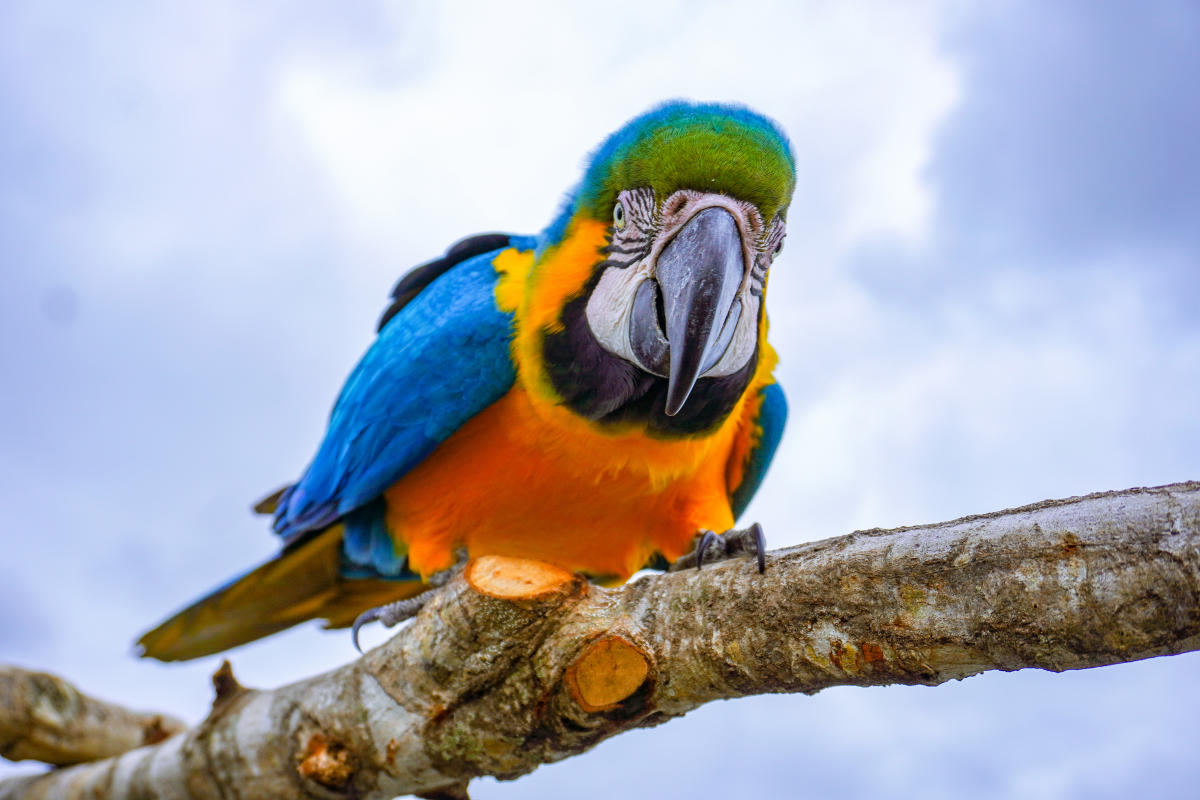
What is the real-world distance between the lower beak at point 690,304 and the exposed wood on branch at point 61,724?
3.05 meters

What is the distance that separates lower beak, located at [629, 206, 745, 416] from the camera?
2438 mm

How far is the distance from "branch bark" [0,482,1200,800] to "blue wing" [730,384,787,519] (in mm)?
1187

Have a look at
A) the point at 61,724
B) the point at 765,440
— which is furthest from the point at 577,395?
the point at 61,724

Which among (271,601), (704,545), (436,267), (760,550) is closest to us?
(760,550)

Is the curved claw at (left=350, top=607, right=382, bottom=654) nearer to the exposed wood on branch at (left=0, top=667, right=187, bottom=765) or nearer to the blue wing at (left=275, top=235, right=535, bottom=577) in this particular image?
the blue wing at (left=275, top=235, right=535, bottom=577)

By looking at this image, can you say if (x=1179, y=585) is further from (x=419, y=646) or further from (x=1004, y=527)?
(x=419, y=646)

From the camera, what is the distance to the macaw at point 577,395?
2.60 metres

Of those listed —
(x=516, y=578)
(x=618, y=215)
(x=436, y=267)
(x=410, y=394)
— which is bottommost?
(x=516, y=578)

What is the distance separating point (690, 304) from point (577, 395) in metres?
0.53

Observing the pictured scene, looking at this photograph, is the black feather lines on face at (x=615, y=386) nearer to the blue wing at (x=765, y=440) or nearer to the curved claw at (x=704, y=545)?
the curved claw at (x=704, y=545)

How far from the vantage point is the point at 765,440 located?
3555 millimetres

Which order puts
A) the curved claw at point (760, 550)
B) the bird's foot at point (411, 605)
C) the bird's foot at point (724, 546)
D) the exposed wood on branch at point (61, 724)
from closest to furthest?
1. the curved claw at point (760, 550)
2. the bird's foot at point (724, 546)
3. the bird's foot at point (411, 605)
4. the exposed wood on branch at point (61, 724)

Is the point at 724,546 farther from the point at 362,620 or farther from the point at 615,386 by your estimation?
the point at 362,620

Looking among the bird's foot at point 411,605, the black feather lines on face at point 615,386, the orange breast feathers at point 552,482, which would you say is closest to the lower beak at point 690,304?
the black feather lines on face at point 615,386
